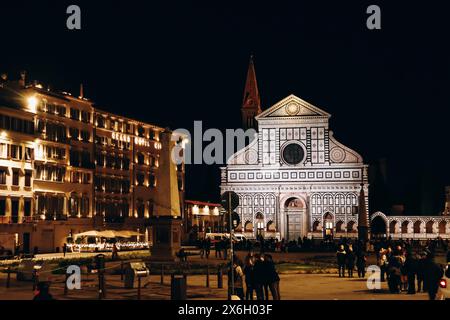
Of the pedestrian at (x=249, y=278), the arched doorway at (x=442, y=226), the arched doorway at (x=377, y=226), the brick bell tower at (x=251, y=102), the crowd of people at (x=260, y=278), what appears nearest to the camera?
the crowd of people at (x=260, y=278)

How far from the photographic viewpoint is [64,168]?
204ft

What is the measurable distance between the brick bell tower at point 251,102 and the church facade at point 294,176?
65.1 feet

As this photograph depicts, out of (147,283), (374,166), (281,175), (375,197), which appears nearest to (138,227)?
(281,175)

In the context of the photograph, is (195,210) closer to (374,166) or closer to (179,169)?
(179,169)

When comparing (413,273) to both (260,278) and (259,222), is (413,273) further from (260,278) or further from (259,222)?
(259,222)

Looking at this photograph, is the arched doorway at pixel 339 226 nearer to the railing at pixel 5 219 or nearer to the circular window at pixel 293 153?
the circular window at pixel 293 153

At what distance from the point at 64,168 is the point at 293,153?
3455 cm

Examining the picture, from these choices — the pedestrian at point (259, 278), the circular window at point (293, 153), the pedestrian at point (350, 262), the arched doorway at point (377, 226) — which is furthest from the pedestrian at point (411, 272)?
the circular window at point (293, 153)

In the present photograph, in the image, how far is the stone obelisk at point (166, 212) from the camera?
31766 millimetres

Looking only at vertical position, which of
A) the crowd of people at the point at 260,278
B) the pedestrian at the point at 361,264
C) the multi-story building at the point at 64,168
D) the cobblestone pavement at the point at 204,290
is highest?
the multi-story building at the point at 64,168

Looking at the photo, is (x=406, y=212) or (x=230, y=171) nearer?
(x=230, y=171)

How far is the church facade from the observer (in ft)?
277
